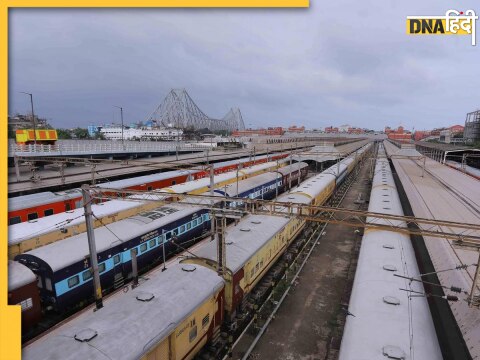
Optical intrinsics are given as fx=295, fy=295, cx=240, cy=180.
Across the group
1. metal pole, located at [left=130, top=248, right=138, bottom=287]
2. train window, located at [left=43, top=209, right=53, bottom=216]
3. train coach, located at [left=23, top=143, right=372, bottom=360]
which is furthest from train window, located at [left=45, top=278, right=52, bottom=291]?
train window, located at [left=43, top=209, right=53, bottom=216]

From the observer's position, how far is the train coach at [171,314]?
795 cm

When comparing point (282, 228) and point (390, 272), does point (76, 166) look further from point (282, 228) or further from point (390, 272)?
point (390, 272)

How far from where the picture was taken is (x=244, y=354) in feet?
39.8

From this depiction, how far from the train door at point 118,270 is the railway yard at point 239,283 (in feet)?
0.23

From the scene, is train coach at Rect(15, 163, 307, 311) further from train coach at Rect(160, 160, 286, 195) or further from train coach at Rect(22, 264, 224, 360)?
train coach at Rect(160, 160, 286, 195)

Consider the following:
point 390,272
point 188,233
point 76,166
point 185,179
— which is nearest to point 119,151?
point 76,166

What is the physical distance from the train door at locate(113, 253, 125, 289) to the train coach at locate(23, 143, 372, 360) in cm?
352

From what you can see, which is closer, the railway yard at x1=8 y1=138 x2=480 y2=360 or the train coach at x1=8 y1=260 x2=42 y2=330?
the railway yard at x1=8 y1=138 x2=480 y2=360

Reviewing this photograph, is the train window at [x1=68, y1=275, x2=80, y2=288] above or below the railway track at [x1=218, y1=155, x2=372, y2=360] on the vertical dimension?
above

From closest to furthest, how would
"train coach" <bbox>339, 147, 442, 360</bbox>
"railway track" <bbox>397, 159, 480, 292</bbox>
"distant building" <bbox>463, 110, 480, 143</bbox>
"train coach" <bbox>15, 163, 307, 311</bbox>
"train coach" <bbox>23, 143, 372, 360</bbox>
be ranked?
"train coach" <bbox>23, 143, 372, 360</bbox>, "train coach" <bbox>339, 147, 442, 360</bbox>, "railway track" <bbox>397, 159, 480, 292</bbox>, "train coach" <bbox>15, 163, 307, 311</bbox>, "distant building" <bbox>463, 110, 480, 143</bbox>

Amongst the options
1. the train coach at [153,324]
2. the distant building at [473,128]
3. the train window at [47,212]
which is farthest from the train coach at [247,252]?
the distant building at [473,128]

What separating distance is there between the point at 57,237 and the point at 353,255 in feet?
64.2

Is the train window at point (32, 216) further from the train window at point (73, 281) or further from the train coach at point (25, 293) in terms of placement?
the train window at point (73, 281)

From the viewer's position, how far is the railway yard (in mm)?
9039
